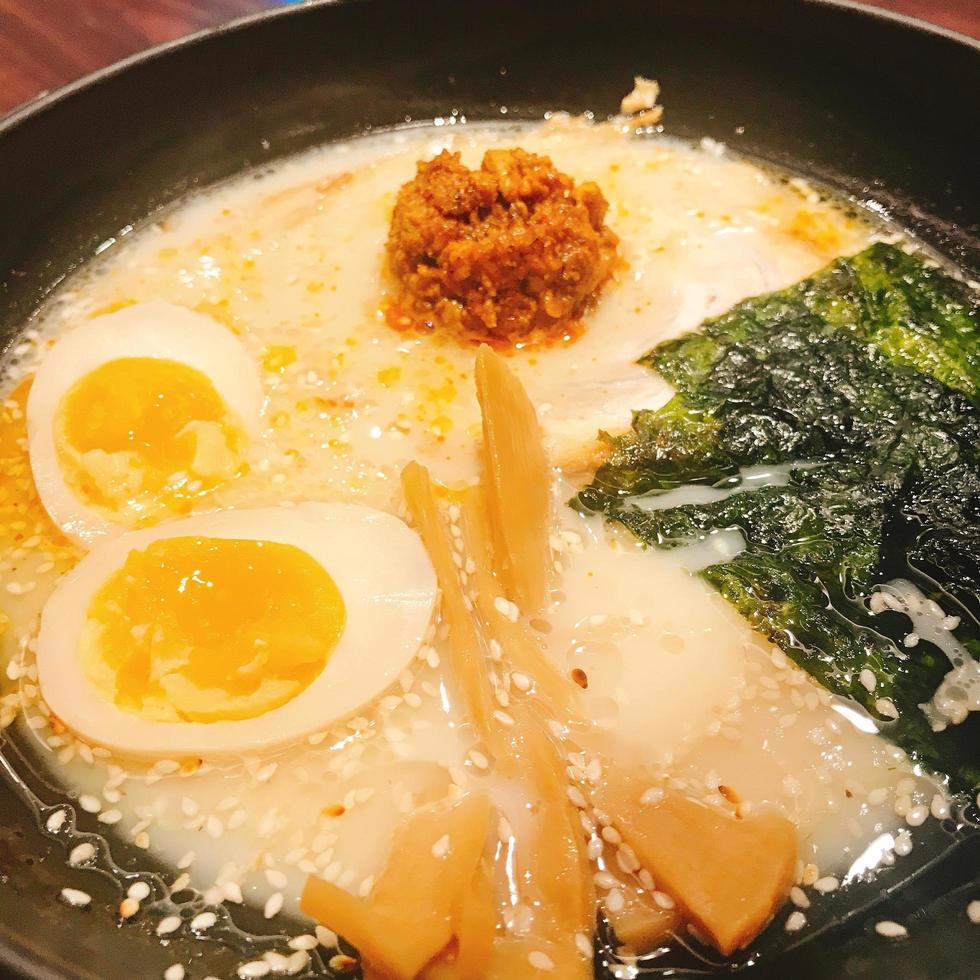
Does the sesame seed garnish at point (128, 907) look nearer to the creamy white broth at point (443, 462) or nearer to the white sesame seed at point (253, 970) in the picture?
the creamy white broth at point (443, 462)

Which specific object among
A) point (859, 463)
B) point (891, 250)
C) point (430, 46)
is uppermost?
point (430, 46)

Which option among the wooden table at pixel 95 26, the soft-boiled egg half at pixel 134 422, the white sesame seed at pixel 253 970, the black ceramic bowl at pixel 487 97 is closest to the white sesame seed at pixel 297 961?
the white sesame seed at pixel 253 970

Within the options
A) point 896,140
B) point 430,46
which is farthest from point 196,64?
point 896,140

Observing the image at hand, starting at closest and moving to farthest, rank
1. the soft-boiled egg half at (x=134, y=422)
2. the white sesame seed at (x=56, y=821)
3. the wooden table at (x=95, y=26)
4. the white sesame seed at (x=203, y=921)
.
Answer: the white sesame seed at (x=203, y=921) → the white sesame seed at (x=56, y=821) → the soft-boiled egg half at (x=134, y=422) → the wooden table at (x=95, y=26)

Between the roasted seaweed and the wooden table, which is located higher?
the wooden table

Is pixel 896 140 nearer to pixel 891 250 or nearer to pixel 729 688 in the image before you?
pixel 891 250

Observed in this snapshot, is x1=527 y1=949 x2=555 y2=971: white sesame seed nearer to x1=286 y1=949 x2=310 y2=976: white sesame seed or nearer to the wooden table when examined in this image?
x1=286 y1=949 x2=310 y2=976: white sesame seed

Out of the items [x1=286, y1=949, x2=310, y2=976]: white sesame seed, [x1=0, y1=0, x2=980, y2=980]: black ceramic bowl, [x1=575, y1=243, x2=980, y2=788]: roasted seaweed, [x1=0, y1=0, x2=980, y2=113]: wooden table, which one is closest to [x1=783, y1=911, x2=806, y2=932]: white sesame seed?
[x1=575, y1=243, x2=980, y2=788]: roasted seaweed
